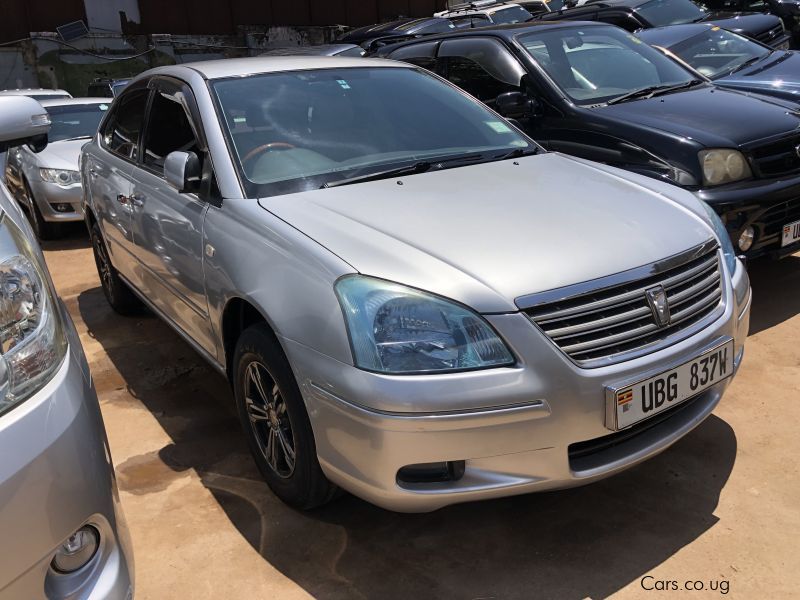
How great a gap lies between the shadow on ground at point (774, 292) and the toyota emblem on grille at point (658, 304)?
1.94 m

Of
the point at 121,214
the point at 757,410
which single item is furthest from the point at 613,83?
the point at 121,214

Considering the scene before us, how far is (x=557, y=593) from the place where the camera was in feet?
7.33

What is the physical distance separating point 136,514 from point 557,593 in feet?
5.07

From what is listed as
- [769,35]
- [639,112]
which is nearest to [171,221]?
[639,112]

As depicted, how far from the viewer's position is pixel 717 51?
264 inches

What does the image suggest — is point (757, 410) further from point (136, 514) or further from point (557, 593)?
point (136, 514)

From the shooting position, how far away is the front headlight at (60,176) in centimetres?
746

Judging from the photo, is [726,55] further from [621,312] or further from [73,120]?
[73,120]

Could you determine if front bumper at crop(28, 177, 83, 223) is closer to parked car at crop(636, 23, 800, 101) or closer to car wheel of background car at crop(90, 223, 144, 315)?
car wheel of background car at crop(90, 223, 144, 315)

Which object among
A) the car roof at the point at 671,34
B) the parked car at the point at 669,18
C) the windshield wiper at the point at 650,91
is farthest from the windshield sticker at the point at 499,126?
the parked car at the point at 669,18

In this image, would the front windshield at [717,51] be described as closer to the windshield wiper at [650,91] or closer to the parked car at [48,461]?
the windshield wiper at [650,91]

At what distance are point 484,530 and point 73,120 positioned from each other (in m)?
7.89

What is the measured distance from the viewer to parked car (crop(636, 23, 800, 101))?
6.03 m

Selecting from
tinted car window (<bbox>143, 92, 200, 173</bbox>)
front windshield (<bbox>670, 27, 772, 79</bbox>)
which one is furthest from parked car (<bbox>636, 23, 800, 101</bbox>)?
tinted car window (<bbox>143, 92, 200, 173</bbox>)
